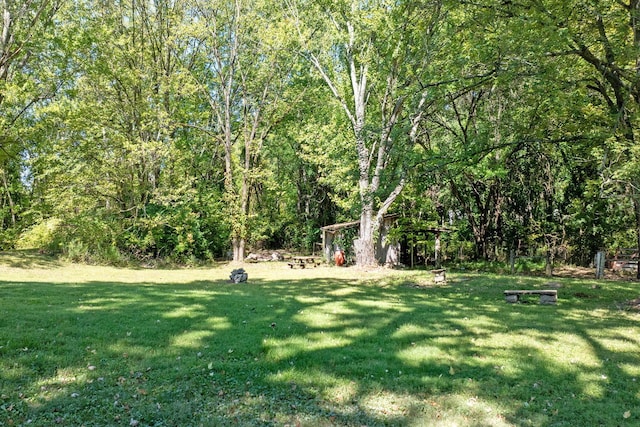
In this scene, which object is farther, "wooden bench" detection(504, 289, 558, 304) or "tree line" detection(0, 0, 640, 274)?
"tree line" detection(0, 0, 640, 274)

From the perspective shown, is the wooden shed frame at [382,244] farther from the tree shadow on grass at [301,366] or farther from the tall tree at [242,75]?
the tree shadow on grass at [301,366]

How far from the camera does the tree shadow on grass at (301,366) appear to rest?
3812mm

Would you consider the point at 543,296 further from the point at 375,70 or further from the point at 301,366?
the point at 375,70

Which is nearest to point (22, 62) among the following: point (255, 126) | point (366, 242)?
point (255, 126)

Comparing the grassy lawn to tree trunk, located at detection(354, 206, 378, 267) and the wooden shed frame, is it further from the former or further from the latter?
the wooden shed frame

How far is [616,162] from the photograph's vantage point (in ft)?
36.9

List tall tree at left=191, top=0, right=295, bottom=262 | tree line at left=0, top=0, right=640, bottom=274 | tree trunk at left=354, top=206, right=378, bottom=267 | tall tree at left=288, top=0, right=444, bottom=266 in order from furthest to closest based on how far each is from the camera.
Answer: tall tree at left=191, top=0, right=295, bottom=262 → tree trunk at left=354, top=206, right=378, bottom=267 → tree line at left=0, top=0, right=640, bottom=274 → tall tree at left=288, top=0, right=444, bottom=266

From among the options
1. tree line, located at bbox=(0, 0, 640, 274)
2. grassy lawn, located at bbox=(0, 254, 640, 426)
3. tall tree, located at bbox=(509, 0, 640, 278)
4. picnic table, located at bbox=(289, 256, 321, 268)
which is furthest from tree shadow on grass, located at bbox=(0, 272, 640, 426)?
picnic table, located at bbox=(289, 256, 321, 268)

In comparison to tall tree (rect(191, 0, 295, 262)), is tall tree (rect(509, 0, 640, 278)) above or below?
below

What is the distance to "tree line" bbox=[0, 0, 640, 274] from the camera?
53.7 feet

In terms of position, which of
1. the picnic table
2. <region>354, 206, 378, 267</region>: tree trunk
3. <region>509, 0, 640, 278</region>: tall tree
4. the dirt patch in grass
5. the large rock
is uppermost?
<region>509, 0, 640, 278</region>: tall tree

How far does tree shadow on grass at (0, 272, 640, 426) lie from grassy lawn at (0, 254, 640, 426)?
2 centimetres

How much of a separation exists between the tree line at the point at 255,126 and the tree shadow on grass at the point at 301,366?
661cm

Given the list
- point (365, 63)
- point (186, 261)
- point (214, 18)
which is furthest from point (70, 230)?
point (365, 63)
